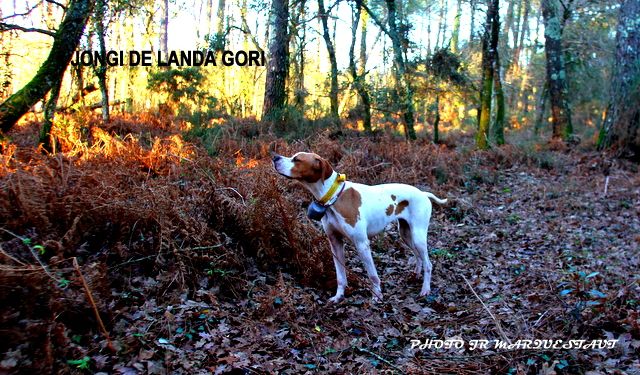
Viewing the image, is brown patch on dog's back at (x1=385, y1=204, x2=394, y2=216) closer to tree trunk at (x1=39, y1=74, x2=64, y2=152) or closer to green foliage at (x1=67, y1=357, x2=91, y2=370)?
green foliage at (x1=67, y1=357, x2=91, y2=370)

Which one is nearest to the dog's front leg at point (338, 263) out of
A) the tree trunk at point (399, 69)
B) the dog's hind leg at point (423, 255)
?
the dog's hind leg at point (423, 255)

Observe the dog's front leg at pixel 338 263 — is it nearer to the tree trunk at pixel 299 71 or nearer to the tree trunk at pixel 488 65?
the tree trunk at pixel 299 71

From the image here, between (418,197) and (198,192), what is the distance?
9.22ft

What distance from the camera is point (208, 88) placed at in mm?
14633

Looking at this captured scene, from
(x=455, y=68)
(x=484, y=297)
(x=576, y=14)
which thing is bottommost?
(x=484, y=297)

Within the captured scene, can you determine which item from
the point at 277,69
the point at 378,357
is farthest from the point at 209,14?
the point at 378,357

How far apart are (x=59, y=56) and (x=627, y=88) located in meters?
13.5

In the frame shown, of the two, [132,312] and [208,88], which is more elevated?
[208,88]

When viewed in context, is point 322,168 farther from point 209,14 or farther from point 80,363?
point 209,14

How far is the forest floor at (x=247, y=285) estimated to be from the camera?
355 centimetres

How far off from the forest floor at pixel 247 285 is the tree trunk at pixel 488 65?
5846 mm

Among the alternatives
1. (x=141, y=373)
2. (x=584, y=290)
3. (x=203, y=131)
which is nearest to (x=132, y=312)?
(x=141, y=373)

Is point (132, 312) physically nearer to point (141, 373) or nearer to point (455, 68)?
point (141, 373)

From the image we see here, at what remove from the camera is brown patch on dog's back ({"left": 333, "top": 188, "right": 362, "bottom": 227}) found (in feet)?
16.5
